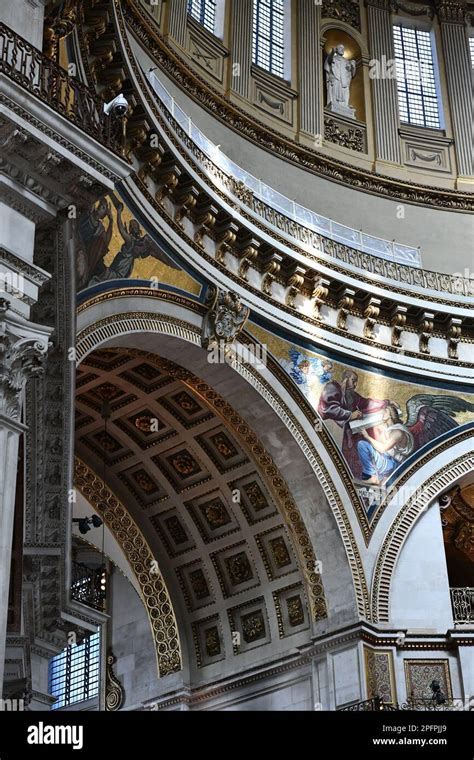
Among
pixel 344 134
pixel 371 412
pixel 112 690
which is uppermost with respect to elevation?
pixel 344 134

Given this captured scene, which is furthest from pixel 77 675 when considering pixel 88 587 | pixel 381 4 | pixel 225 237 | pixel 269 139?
pixel 381 4

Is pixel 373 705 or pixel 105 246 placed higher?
pixel 105 246

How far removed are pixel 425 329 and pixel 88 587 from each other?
732cm

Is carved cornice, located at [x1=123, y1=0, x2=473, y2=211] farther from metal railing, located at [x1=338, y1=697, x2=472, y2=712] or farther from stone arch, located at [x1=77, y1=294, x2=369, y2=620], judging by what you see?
metal railing, located at [x1=338, y1=697, x2=472, y2=712]

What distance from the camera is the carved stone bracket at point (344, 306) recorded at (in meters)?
21.8

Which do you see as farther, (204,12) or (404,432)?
(204,12)

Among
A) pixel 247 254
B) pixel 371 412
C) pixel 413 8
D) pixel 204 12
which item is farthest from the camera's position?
pixel 413 8

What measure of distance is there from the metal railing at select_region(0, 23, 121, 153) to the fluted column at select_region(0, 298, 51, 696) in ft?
7.42

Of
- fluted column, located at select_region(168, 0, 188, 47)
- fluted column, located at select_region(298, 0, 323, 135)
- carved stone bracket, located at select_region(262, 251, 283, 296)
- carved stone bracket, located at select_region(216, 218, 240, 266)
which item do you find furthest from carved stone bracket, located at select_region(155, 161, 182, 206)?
fluted column, located at select_region(298, 0, 323, 135)

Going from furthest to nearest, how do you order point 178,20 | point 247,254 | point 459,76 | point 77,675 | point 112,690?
1. point 459,76
2. point 77,675
3. point 178,20
4. point 112,690
5. point 247,254

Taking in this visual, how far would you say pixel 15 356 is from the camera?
12.0 metres

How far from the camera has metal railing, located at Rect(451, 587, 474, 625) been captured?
68.2 ft

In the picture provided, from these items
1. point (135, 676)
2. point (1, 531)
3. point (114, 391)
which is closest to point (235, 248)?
point (114, 391)

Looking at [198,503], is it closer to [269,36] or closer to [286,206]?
[286,206]
